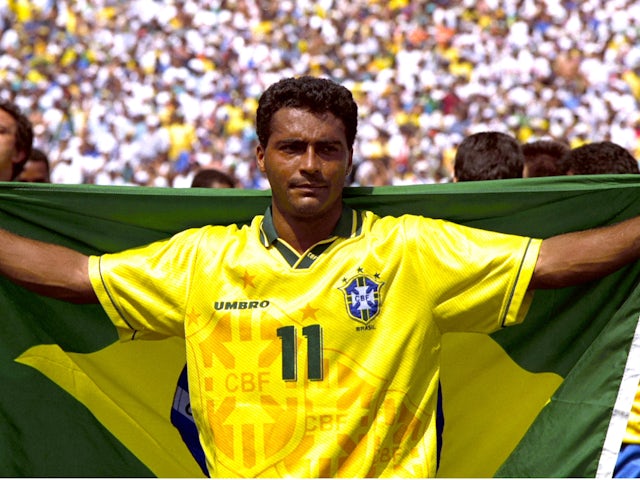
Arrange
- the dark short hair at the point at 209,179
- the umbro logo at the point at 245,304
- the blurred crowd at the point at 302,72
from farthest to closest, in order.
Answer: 1. the blurred crowd at the point at 302,72
2. the dark short hair at the point at 209,179
3. the umbro logo at the point at 245,304

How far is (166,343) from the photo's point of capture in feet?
14.6

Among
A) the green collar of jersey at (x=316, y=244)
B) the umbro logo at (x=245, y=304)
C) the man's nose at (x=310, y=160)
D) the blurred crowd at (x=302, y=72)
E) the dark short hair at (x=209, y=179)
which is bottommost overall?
the umbro logo at (x=245, y=304)

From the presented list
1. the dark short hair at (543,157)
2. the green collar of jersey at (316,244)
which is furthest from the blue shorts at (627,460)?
the dark short hair at (543,157)

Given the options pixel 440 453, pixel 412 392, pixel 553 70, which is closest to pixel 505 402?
pixel 440 453

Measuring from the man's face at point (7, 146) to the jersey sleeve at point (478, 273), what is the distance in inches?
81.6

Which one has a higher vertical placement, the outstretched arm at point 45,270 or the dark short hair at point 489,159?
the dark short hair at point 489,159

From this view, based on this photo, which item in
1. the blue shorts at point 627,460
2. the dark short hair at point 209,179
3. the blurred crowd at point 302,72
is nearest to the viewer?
the blue shorts at point 627,460

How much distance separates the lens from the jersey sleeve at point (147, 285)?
12.7 feet

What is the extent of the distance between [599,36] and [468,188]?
17664 mm

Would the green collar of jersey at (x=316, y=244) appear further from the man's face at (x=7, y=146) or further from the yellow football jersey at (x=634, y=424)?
the man's face at (x=7, y=146)

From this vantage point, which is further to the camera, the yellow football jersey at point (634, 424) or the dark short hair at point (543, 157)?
the dark short hair at point (543, 157)

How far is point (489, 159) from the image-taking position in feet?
18.1

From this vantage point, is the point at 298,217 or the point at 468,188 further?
the point at 468,188

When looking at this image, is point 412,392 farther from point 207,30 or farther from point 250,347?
point 207,30
